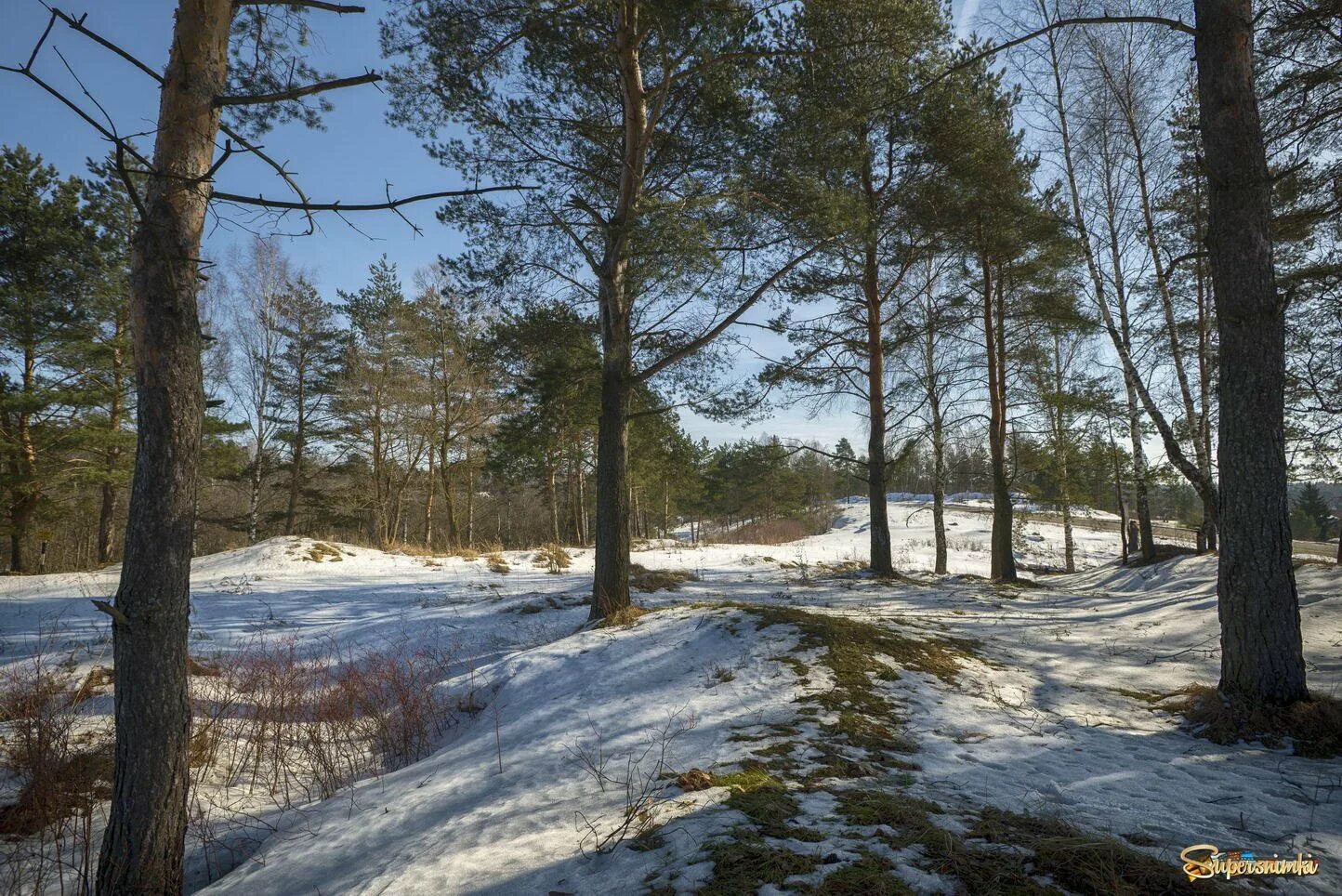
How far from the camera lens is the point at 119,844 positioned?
2.56 meters

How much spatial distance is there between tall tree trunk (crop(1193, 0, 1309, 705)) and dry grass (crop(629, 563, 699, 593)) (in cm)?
764

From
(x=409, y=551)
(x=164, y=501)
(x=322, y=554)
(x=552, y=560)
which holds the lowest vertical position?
(x=552, y=560)

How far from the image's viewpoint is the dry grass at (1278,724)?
10.9 ft

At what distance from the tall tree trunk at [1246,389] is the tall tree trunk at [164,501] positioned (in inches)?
252

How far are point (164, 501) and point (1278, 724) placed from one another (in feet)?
21.6

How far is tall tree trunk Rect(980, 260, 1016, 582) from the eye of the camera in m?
12.0

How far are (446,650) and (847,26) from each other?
8.79 m

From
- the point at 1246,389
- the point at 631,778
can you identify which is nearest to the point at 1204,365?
the point at 1246,389

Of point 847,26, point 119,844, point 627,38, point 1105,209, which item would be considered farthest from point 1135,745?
point 1105,209

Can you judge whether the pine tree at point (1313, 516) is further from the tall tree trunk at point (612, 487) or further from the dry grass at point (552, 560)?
the tall tree trunk at point (612, 487)

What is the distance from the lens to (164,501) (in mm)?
2662

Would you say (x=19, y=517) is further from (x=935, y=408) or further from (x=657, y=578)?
(x=935, y=408)

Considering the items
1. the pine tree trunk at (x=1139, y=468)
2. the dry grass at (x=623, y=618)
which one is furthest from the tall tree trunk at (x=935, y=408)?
the dry grass at (x=623, y=618)

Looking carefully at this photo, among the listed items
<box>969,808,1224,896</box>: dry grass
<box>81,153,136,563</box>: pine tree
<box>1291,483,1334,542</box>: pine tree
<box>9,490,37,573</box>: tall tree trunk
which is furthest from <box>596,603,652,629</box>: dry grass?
<box>1291,483,1334,542</box>: pine tree
